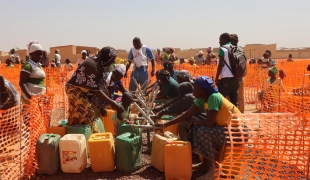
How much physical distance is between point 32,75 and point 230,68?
11.8 ft

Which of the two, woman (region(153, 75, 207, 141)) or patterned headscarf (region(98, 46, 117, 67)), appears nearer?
patterned headscarf (region(98, 46, 117, 67))

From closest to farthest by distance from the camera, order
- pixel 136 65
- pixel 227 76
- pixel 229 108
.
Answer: pixel 229 108, pixel 227 76, pixel 136 65

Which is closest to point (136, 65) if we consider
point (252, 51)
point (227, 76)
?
point (227, 76)

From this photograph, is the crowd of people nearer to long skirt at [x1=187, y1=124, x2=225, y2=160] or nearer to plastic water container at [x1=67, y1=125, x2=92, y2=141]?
long skirt at [x1=187, y1=124, x2=225, y2=160]

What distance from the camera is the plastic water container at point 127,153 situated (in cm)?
427

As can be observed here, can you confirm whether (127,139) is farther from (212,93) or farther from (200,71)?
(200,71)

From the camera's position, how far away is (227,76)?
6055mm

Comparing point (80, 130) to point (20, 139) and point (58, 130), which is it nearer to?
point (58, 130)

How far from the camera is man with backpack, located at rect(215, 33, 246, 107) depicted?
6.00 meters

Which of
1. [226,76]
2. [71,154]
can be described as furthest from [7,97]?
[226,76]

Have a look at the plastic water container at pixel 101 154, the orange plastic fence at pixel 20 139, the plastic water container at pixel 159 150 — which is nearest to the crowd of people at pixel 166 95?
the plastic water container at pixel 159 150

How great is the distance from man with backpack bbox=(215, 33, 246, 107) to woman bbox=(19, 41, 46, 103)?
3325mm

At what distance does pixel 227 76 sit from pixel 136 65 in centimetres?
281

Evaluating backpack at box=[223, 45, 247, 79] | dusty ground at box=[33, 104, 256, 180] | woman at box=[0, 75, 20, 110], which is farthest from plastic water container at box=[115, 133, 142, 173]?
backpack at box=[223, 45, 247, 79]
